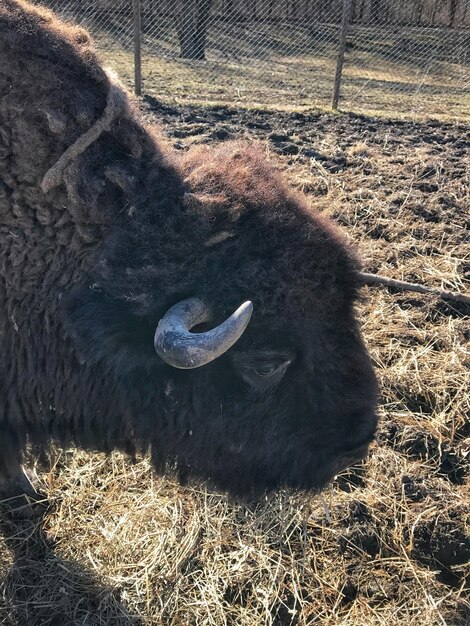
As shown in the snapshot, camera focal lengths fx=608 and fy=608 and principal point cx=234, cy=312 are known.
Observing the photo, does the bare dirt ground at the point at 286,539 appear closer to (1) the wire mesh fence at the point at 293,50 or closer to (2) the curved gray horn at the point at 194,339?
(2) the curved gray horn at the point at 194,339

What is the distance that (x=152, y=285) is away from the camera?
96.7 inches

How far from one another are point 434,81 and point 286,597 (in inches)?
661

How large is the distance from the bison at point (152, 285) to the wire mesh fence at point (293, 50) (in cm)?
931

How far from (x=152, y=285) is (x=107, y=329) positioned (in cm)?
26

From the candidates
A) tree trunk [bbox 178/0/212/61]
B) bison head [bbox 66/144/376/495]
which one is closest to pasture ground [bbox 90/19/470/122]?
tree trunk [bbox 178/0/212/61]

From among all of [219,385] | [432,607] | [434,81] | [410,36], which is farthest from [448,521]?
[410,36]

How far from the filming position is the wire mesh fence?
44.3 ft

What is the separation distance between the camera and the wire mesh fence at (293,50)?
44.3ft

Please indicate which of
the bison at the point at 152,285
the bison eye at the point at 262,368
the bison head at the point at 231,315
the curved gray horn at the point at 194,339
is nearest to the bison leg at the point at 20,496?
the bison at the point at 152,285

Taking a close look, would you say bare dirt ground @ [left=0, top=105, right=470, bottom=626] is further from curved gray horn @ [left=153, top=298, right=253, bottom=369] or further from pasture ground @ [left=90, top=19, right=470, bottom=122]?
pasture ground @ [left=90, top=19, right=470, bottom=122]

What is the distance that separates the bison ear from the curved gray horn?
0.72 ft

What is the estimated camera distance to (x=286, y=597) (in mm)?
3312

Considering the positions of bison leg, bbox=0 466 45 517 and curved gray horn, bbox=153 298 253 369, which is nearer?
curved gray horn, bbox=153 298 253 369

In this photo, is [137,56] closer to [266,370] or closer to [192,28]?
[192,28]
